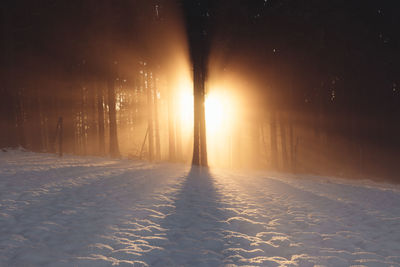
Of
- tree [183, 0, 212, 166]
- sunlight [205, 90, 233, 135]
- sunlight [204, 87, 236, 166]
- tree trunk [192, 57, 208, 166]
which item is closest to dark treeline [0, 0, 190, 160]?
tree [183, 0, 212, 166]

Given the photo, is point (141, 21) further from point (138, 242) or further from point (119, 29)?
point (138, 242)

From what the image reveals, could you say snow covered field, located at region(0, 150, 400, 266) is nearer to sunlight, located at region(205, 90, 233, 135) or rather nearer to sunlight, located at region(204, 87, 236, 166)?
sunlight, located at region(205, 90, 233, 135)

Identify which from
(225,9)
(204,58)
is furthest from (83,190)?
(225,9)

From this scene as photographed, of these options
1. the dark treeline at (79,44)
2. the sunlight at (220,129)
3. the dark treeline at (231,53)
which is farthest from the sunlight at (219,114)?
the dark treeline at (79,44)

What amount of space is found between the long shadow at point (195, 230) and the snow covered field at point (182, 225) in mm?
18

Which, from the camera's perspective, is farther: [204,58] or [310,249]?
[204,58]

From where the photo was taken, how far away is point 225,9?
1510 cm

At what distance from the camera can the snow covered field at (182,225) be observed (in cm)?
426

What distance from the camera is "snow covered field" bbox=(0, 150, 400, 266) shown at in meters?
4.26

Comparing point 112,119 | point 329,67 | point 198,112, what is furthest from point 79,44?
point 329,67

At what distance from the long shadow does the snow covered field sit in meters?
0.02

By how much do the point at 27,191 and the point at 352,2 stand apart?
21417 mm

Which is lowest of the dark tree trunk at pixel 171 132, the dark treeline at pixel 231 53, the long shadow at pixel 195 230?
the long shadow at pixel 195 230

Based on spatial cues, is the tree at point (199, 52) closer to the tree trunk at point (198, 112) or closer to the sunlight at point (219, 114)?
the tree trunk at point (198, 112)
